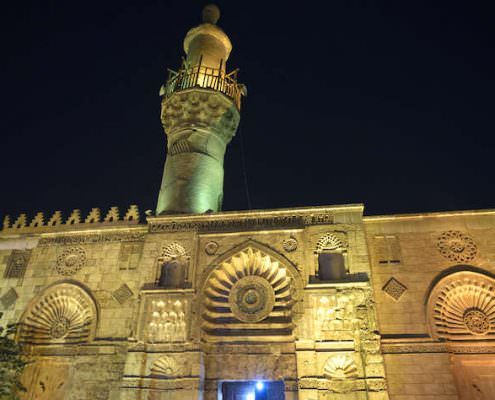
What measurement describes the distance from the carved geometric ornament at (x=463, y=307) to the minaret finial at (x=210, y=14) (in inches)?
498

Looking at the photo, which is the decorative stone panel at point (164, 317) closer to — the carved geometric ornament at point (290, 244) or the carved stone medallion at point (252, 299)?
the carved stone medallion at point (252, 299)

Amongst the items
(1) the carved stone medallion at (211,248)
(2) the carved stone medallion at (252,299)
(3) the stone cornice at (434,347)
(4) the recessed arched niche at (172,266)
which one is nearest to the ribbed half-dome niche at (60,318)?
(4) the recessed arched niche at (172,266)

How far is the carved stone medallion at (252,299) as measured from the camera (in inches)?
387

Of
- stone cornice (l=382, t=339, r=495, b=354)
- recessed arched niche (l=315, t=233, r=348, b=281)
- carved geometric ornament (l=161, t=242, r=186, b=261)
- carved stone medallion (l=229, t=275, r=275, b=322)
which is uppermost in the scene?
carved geometric ornament (l=161, t=242, r=186, b=261)

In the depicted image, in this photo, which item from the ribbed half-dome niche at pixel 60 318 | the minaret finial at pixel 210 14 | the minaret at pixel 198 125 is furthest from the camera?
the minaret finial at pixel 210 14

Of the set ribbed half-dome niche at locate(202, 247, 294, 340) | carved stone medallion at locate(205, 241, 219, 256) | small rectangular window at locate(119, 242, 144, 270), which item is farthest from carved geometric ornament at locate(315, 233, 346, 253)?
small rectangular window at locate(119, 242, 144, 270)

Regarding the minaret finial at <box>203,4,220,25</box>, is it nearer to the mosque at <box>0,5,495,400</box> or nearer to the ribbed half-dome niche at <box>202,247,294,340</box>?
the mosque at <box>0,5,495,400</box>

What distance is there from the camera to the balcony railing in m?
14.0

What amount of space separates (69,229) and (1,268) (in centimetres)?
220

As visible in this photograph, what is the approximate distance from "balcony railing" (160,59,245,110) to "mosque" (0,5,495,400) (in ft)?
14.5

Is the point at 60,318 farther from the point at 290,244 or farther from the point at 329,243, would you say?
the point at 329,243

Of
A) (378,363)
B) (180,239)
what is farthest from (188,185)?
(378,363)

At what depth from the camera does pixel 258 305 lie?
32.6ft

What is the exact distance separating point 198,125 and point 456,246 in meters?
8.30
